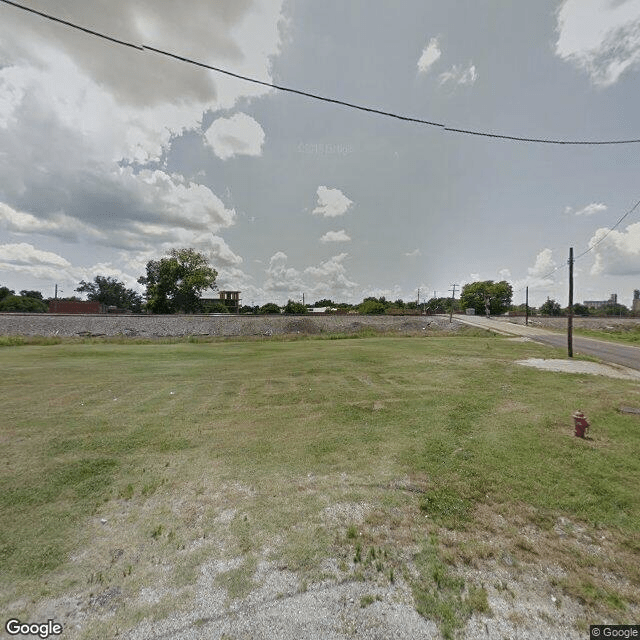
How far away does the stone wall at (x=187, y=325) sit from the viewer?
36.0 m

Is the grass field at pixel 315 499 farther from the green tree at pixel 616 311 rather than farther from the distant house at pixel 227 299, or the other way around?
the green tree at pixel 616 311

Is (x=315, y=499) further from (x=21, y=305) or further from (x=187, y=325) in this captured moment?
(x=21, y=305)

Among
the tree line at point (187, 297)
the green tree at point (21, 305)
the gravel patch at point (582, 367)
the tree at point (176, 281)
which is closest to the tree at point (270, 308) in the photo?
the tree line at point (187, 297)

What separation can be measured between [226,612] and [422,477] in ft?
11.5

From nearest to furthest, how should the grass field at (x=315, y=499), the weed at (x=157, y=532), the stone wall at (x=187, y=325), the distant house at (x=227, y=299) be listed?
the grass field at (x=315, y=499) → the weed at (x=157, y=532) → the stone wall at (x=187, y=325) → the distant house at (x=227, y=299)

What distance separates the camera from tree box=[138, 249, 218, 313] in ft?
206

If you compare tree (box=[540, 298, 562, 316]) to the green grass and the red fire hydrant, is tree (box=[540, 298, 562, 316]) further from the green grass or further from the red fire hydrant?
the red fire hydrant

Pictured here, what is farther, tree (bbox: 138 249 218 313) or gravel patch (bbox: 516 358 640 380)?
tree (bbox: 138 249 218 313)

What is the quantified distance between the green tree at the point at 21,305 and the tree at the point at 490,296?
454ft

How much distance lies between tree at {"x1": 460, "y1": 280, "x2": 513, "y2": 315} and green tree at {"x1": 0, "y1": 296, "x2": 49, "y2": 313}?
5442 inches

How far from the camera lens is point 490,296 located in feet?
328

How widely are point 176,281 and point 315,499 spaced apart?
68.4m

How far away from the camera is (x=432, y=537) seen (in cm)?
373

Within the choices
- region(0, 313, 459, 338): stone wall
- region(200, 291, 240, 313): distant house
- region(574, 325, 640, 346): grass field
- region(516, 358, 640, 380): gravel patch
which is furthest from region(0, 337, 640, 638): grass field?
region(200, 291, 240, 313): distant house
